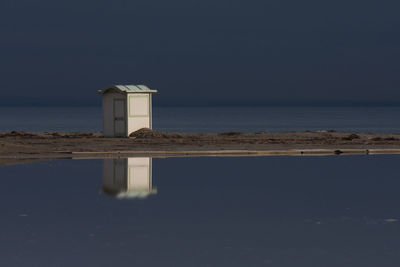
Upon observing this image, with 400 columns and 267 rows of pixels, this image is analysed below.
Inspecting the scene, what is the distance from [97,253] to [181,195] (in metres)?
7.42

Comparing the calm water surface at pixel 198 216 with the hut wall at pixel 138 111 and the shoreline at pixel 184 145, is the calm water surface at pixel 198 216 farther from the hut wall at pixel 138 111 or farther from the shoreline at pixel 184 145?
the hut wall at pixel 138 111

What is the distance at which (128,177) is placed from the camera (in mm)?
23594

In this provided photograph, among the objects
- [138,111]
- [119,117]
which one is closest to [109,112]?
[119,117]

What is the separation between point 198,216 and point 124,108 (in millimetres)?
27927

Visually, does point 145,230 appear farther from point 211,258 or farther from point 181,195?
point 181,195

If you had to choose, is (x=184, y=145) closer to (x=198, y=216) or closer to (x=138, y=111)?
(x=138, y=111)

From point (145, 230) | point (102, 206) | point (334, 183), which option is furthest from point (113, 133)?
point (145, 230)

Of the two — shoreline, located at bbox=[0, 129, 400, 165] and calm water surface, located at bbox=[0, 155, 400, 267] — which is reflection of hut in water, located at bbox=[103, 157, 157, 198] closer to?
calm water surface, located at bbox=[0, 155, 400, 267]

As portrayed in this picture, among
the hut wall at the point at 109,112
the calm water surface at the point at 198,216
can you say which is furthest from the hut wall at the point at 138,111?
the calm water surface at the point at 198,216

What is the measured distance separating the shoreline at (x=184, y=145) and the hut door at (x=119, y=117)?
734mm

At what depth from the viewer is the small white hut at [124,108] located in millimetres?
43406

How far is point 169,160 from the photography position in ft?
100.0

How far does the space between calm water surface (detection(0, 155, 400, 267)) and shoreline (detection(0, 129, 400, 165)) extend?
595 cm

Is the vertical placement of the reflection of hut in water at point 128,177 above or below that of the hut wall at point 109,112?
below
